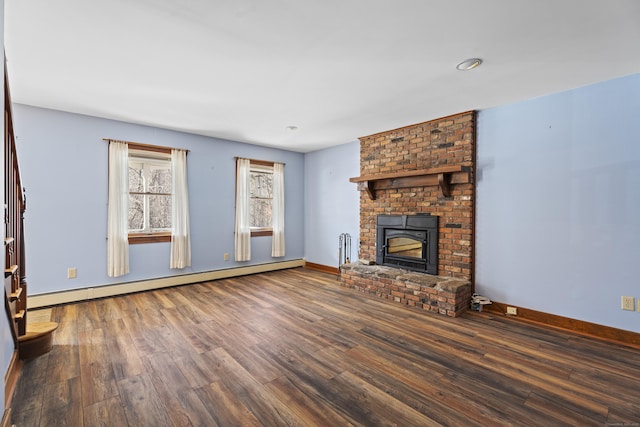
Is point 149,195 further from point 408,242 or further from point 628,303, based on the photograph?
point 628,303

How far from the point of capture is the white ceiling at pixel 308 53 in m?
1.80

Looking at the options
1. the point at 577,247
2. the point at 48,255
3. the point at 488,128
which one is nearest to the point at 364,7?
the point at 488,128

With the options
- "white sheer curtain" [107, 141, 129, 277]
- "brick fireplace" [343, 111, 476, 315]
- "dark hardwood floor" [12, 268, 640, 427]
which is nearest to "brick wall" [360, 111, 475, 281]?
"brick fireplace" [343, 111, 476, 315]

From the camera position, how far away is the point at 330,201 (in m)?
5.67

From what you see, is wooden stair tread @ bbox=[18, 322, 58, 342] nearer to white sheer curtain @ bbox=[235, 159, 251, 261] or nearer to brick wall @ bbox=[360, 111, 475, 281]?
white sheer curtain @ bbox=[235, 159, 251, 261]

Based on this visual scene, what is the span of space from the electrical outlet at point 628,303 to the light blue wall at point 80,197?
17.2ft

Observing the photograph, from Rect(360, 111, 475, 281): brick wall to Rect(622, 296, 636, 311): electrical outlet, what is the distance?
4.35 feet

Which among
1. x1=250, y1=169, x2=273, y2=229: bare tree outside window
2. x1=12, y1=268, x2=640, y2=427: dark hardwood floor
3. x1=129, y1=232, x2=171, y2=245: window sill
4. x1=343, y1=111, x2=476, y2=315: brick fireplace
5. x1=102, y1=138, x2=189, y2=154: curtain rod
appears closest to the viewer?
x1=12, y1=268, x2=640, y2=427: dark hardwood floor

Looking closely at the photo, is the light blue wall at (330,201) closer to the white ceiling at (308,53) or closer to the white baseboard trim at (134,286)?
the white baseboard trim at (134,286)

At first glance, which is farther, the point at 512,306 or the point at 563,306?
the point at 512,306

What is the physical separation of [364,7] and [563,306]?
3434mm

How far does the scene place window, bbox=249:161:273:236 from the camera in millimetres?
5590

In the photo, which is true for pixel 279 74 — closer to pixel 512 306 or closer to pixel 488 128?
Answer: pixel 488 128

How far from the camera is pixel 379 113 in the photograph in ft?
12.1
